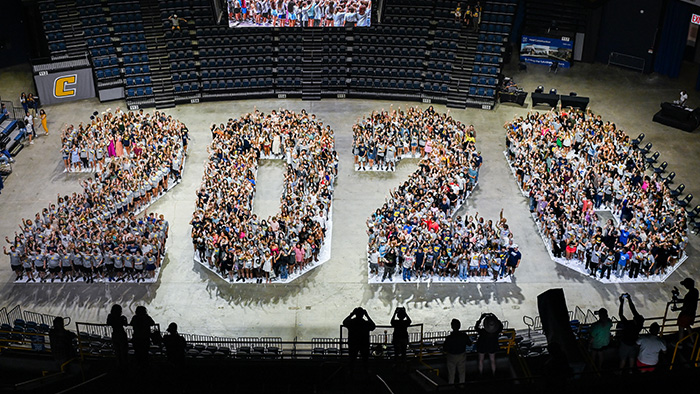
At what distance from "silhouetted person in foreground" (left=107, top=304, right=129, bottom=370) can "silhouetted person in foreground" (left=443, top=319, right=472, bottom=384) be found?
7623 mm

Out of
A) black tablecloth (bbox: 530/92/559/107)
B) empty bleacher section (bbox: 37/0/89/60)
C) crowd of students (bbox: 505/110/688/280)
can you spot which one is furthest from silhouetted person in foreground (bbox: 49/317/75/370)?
black tablecloth (bbox: 530/92/559/107)

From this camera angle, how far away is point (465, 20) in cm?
4428

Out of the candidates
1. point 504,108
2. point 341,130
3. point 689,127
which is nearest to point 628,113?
point 689,127

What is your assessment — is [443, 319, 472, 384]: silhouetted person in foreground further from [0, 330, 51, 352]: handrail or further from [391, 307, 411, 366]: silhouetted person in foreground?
[0, 330, 51, 352]: handrail

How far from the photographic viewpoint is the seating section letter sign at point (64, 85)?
42.4 meters

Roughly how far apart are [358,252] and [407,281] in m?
2.72

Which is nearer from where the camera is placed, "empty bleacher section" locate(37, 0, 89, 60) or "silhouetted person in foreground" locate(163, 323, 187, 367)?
"silhouetted person in foreground" locate(163, 323, 187, 367)

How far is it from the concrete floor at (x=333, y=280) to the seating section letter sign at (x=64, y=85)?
5.69 ft

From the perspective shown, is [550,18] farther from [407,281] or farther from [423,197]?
[407,281]

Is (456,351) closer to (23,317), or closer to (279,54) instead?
(23,317)

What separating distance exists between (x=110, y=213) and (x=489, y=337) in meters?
18.9

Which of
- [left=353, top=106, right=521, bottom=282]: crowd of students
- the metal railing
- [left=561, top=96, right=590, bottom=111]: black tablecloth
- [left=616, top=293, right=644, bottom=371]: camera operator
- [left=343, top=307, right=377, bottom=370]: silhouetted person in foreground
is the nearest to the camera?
[left=343, top=307, right=377, bottom=370]: silhouetted person in foreground

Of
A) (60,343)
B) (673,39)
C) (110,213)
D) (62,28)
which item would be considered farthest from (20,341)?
(673,39)

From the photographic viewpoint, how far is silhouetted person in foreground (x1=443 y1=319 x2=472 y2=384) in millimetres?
17641
